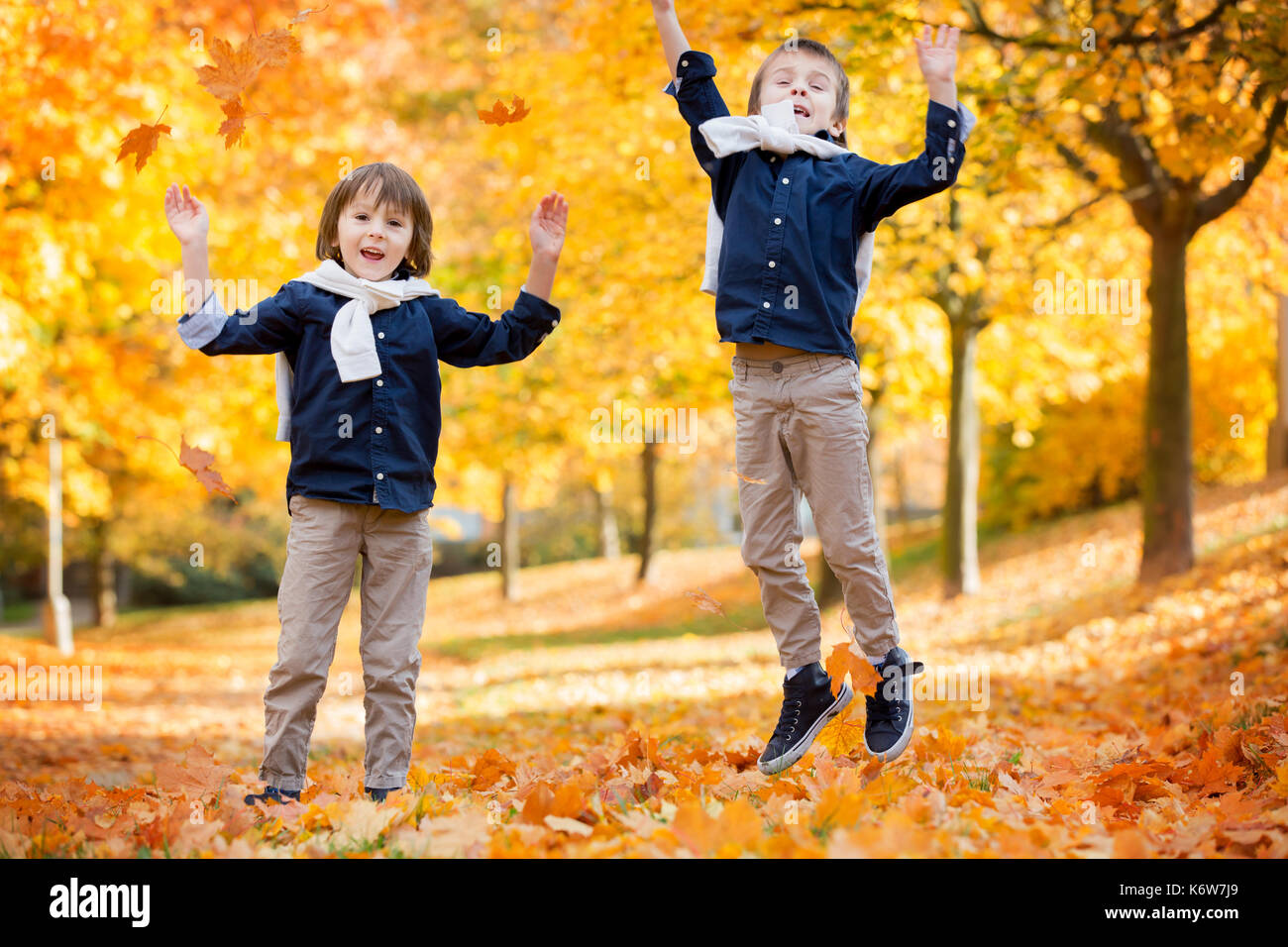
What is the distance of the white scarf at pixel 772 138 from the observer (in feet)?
10.7

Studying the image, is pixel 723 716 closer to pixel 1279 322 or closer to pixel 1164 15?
pixel 1164 15

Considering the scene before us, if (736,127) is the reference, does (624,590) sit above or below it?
below

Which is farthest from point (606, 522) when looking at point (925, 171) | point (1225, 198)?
point (925, 171)

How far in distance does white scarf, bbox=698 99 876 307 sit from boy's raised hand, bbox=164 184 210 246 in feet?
5.09

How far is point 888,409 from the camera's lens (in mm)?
16453

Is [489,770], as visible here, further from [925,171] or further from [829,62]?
[829,62]

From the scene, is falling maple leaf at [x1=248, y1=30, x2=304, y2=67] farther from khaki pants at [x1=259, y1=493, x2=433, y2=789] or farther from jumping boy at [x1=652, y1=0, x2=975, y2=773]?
khaki pants at [x1=259, y1=493, x2=433, y2=789]

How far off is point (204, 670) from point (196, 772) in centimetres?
1166

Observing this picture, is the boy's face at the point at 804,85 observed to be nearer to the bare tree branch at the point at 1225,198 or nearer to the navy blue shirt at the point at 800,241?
the navy blue shirt at the point at 800,241

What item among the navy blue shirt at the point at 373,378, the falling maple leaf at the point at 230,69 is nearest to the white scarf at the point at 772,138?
the navy blue shirt at the point at 373,378

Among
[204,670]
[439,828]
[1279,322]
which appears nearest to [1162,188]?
[1279,322]

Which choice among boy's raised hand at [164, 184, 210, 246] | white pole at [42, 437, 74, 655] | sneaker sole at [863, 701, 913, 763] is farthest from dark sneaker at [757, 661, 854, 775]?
white pole at [42, 437, 74, 655]

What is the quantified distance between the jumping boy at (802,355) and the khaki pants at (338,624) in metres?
1.09
